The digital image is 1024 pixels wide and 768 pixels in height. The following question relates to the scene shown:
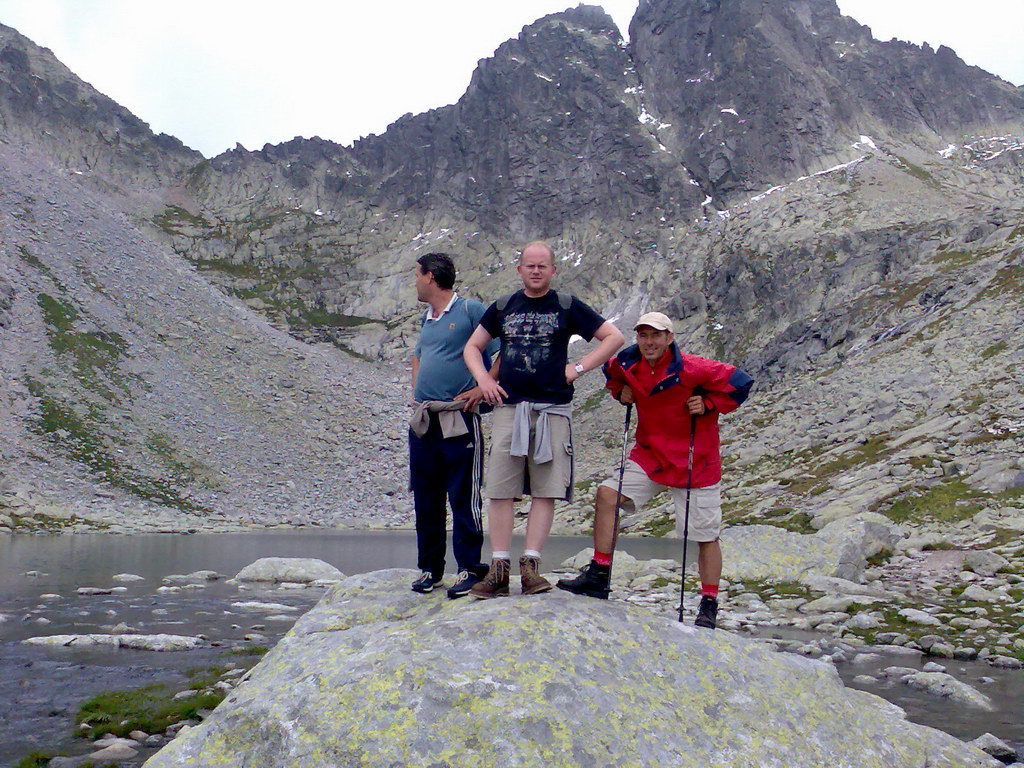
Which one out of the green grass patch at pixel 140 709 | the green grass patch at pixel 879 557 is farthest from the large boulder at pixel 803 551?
the green grass patch at pixel 140 709

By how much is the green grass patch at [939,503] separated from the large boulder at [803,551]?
6.57 metres

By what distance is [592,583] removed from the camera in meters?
8.10

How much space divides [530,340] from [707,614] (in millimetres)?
3402

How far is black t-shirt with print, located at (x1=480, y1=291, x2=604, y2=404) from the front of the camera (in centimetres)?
821

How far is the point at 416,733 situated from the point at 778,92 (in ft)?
573

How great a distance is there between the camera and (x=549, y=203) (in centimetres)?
17300

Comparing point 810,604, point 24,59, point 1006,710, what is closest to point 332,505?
point 810,604

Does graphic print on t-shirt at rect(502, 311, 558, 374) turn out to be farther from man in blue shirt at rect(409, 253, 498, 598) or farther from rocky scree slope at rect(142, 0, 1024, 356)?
rocky scree slope at rect(142, 0, 1024, 356)

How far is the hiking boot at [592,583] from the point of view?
8.07 metres

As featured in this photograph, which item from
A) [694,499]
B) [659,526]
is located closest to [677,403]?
[694,499]

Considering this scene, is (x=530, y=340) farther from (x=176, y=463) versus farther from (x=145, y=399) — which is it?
(x=145, y=399)

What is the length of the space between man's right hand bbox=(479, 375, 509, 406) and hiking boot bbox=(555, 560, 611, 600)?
1964mm

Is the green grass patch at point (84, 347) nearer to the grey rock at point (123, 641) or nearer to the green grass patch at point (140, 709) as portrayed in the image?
the grey rock at point (123, 641)

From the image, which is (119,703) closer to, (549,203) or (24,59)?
(549,203)
